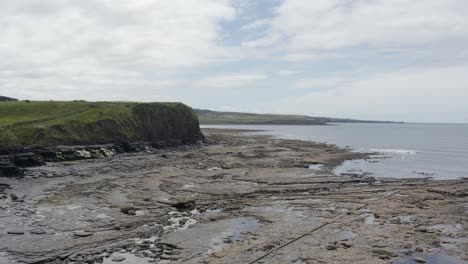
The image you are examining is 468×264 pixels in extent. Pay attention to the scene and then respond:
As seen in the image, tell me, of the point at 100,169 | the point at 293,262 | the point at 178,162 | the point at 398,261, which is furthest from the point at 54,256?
the point at 178,162

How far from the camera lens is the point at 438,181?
2462 inches

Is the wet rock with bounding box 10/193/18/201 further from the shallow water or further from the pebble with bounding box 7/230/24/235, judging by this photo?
the shallow water

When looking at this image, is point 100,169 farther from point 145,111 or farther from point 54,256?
point 145,111

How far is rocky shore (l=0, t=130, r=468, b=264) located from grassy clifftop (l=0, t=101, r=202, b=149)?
1460cm

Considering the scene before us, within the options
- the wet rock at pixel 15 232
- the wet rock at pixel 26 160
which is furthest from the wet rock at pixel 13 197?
the wet rock at pixel 26 160

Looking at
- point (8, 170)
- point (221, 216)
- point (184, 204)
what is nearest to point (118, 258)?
point (221, 216)

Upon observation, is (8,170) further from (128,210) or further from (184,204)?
(184,204)

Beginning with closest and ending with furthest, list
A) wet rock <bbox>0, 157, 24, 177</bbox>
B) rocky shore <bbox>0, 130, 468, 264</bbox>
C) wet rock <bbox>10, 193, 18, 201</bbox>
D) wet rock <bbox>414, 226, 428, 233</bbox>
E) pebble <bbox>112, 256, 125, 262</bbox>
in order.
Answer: pebble <bbox>112, 256, 125, 262</bbox> < rocky shore <bbox>0, 130, 468, 264</bbox> < wet rock <bbox>414, 226, 428, 233</bbox> < wet rock <bbox>10, 193, 18, 201</bbox> < wet rock <bbox>0, 157, 24, 177</bbox>

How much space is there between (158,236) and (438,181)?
154ft

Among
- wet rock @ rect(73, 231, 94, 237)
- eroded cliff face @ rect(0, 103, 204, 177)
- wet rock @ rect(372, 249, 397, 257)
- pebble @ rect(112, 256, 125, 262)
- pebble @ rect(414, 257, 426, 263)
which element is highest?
eroded cliff face @ rect(0, 103, 204, 177)

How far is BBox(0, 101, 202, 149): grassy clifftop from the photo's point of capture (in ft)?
277

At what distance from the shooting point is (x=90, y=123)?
9831 cm

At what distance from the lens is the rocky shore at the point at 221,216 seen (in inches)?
1145

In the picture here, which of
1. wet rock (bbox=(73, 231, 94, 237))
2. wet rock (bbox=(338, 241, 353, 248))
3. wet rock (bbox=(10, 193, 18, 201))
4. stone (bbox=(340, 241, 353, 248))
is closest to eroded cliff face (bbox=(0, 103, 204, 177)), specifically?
wet rock (bbox=(10, 193, 18, 201))
